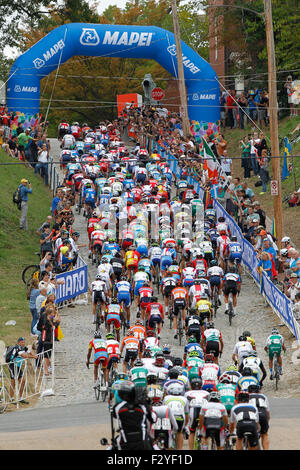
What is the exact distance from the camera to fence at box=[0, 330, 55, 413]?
19.0 metres

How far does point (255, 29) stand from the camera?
→ 48219 millimetres

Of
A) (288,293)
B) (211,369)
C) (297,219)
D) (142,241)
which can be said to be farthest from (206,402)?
(297,219)

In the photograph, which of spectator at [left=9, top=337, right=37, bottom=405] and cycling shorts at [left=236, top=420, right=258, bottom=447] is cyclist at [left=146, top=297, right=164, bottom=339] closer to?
spectator at [left=9, top=337, right=37, bottom=405]

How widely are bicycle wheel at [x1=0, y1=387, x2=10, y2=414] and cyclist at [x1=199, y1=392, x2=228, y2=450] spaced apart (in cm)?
582

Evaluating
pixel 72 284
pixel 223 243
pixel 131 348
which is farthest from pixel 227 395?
pixel 223 243

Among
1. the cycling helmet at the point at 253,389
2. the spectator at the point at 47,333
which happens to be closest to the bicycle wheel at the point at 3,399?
the spectator at the point at 47,333

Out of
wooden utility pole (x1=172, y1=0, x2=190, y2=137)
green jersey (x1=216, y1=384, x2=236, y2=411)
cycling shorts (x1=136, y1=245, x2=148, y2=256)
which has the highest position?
wooden utility pole (x1=172, y1=0, x2=190, y2=137)

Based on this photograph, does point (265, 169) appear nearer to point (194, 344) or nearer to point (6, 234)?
point (6, 234)

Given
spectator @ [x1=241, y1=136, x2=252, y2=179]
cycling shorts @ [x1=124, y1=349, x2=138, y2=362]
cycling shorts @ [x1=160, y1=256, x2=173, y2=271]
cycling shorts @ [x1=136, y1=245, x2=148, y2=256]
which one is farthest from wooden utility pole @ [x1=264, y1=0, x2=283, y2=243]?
cycling shorts @ [x1=124, y1=349, x2=138, y2=362]

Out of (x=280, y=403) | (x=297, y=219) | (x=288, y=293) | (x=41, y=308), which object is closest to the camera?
(x=280, y=403)

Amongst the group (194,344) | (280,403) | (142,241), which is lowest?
(280,403)

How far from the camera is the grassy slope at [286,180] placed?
33.0 m

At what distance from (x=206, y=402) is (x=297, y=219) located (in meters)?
19.8

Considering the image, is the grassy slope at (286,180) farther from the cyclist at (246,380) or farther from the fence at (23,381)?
the cyclist at (246,380)
